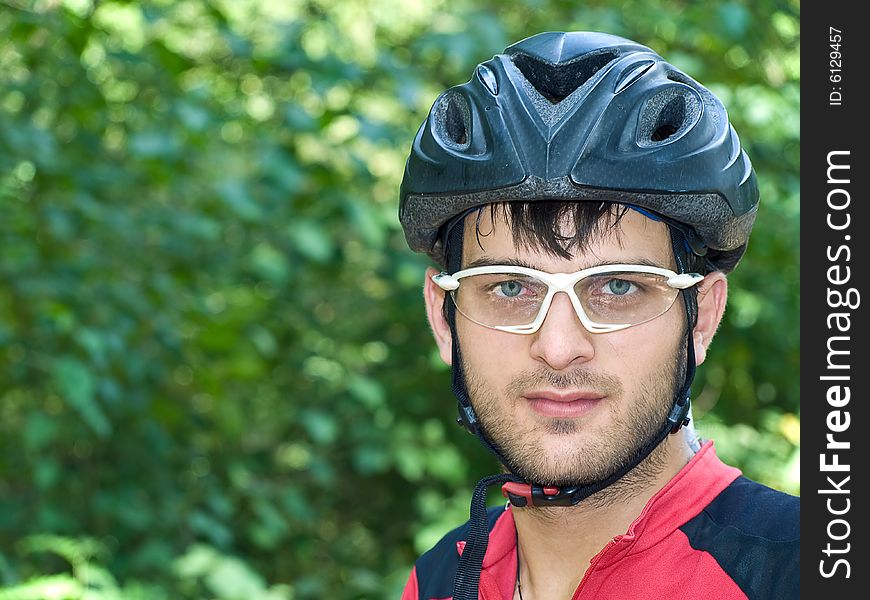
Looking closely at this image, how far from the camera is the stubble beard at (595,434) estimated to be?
2.06 metres

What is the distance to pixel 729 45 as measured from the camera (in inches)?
194

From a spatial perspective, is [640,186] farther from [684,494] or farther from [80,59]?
[80,59]

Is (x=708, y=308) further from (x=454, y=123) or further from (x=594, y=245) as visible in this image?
(x=454, y=123)

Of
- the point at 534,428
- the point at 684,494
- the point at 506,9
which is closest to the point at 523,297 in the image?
the point at 534,428

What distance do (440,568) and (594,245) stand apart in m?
0.80

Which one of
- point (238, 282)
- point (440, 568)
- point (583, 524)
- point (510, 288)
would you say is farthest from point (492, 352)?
point (238, 282)

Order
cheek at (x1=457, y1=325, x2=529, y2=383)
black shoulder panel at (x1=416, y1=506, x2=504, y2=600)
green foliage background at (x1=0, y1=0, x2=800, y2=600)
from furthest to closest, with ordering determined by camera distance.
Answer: green foliage background at (x1=0, y1=0, x2=800, y2=600)
black shoulder panel at (x1=416, y1=506, x2=504, y2=600)
cheek at (x1=457, y1=325, x2=529, y2=383)

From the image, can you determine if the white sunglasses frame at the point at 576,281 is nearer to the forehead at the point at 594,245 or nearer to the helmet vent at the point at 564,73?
the forehead at the point at 594,245

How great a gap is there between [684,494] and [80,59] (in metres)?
3.58

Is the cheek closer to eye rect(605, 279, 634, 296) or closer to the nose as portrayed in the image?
the nose

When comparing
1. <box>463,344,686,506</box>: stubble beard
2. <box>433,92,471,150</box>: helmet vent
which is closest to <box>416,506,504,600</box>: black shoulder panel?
<box>463,344,686,506</box>: stubble beard

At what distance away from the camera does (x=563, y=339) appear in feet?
6.73

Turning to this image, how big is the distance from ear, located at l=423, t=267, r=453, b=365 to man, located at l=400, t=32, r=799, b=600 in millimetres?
115
